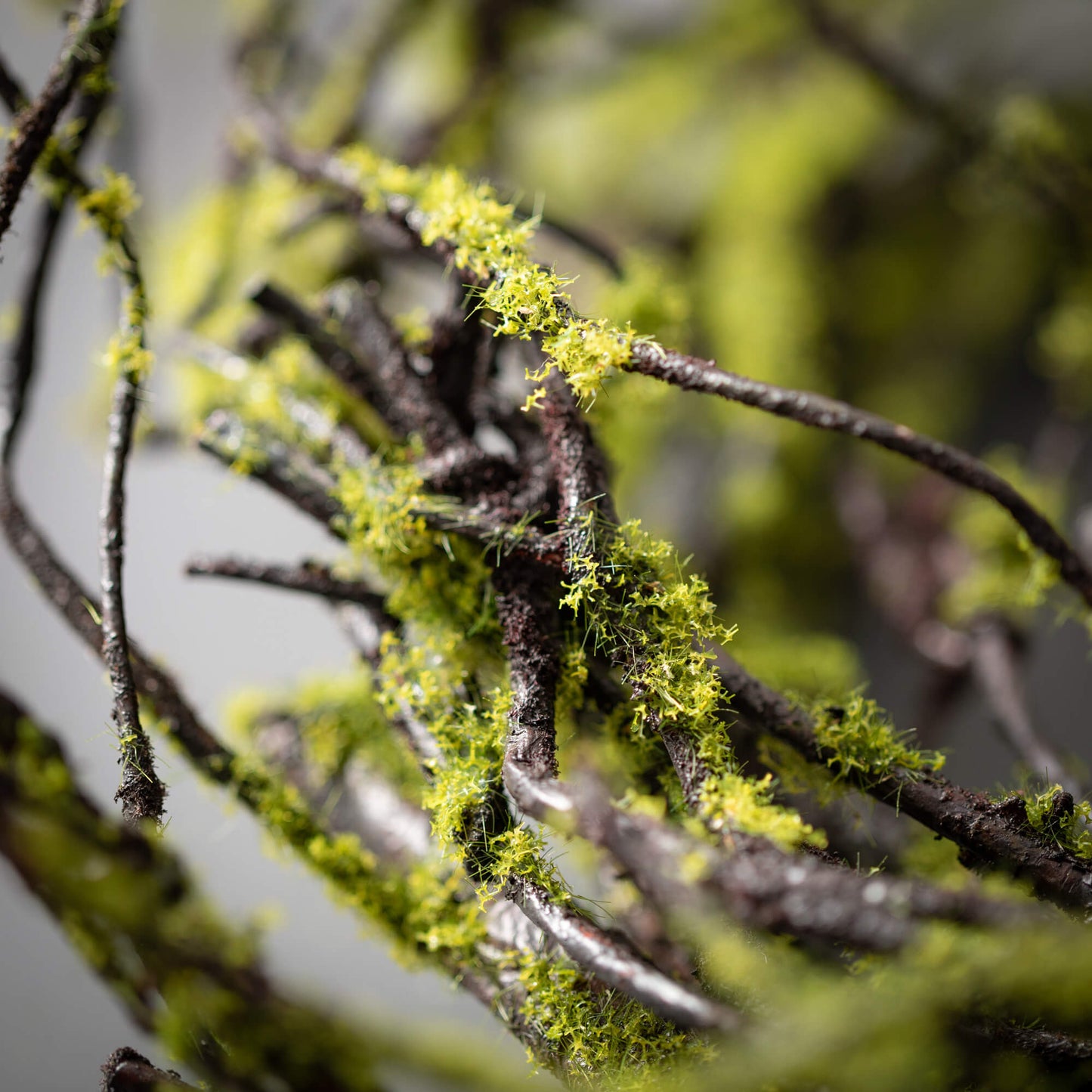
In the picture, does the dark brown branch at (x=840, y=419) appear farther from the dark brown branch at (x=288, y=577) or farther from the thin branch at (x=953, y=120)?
the thin branch at (x=953, y=120)

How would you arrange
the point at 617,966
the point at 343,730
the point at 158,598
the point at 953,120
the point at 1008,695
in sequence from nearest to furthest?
the point at 617,966 < the point at 343,730 < the point at 1008,695 < the point at 953,120 < the point at 158,598

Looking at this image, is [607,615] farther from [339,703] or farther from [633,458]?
[633,458]

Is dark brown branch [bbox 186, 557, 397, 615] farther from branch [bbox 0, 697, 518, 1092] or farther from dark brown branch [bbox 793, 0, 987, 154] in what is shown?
dark brown branch [bbox 793, 0, 987, 154]

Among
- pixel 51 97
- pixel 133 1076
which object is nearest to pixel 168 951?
pixel 133 1076

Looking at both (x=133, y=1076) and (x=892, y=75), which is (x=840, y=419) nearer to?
(x=133, y=1076)

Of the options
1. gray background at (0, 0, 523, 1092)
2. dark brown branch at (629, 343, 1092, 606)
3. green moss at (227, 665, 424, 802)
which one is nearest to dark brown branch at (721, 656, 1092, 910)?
dark brown branch at (629, 343, 1092, 606)

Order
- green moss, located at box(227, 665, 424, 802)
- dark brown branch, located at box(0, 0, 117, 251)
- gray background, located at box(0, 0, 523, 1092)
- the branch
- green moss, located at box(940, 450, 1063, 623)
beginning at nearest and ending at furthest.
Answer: the branch, dark brown branch, located at box(0, 0, 117, 251), green moss, located at box(227, 665, 424, 802), green moss, located at box(940, 450, 1063, 623), gray background, located at box(0, 0, 523, 1092)
